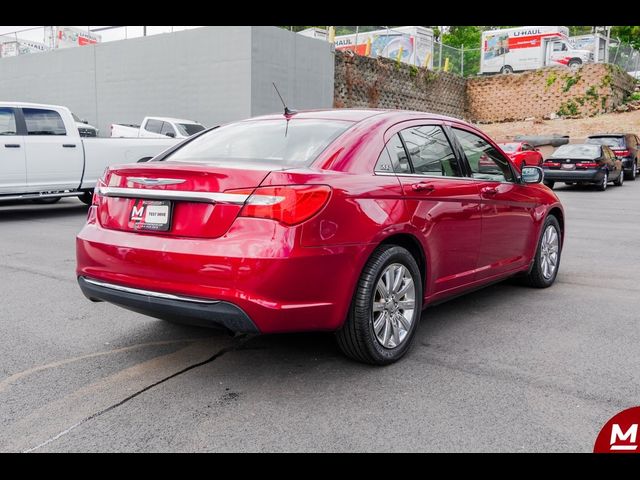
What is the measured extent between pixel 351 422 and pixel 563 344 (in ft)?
6.58

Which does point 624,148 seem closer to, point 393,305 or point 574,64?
point 574,64

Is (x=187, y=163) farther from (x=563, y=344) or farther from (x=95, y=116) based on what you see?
(x=95, y=116)

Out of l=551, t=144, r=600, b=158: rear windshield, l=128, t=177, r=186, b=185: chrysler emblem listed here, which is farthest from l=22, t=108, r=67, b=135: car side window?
l=551, t=144, r=600, b=158: rear windshield

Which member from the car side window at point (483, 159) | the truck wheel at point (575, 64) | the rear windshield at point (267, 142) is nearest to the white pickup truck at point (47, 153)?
the rear windshield at point (267, 142)

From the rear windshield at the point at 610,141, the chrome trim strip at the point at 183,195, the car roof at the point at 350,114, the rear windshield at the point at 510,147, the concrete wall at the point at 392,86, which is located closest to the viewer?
the chrome trim strip at the point at 183,195

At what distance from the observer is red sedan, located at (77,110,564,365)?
349cm

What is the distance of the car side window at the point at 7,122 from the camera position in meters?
11.2

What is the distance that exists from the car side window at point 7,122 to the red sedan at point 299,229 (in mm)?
7698

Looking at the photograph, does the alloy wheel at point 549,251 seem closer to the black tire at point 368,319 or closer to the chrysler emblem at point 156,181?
the black tire at point 368,319

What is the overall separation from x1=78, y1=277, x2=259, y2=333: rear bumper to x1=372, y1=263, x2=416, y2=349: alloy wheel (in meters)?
0.88

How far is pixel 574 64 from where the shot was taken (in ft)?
121

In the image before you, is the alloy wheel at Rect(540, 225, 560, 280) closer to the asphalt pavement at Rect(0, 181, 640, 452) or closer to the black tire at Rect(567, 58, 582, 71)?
the asphalt pavement at Rect(0, 181, 640, 452)

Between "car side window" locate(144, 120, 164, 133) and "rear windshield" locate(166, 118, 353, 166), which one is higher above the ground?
"car side window" locate(144, 120, 164, 133)
